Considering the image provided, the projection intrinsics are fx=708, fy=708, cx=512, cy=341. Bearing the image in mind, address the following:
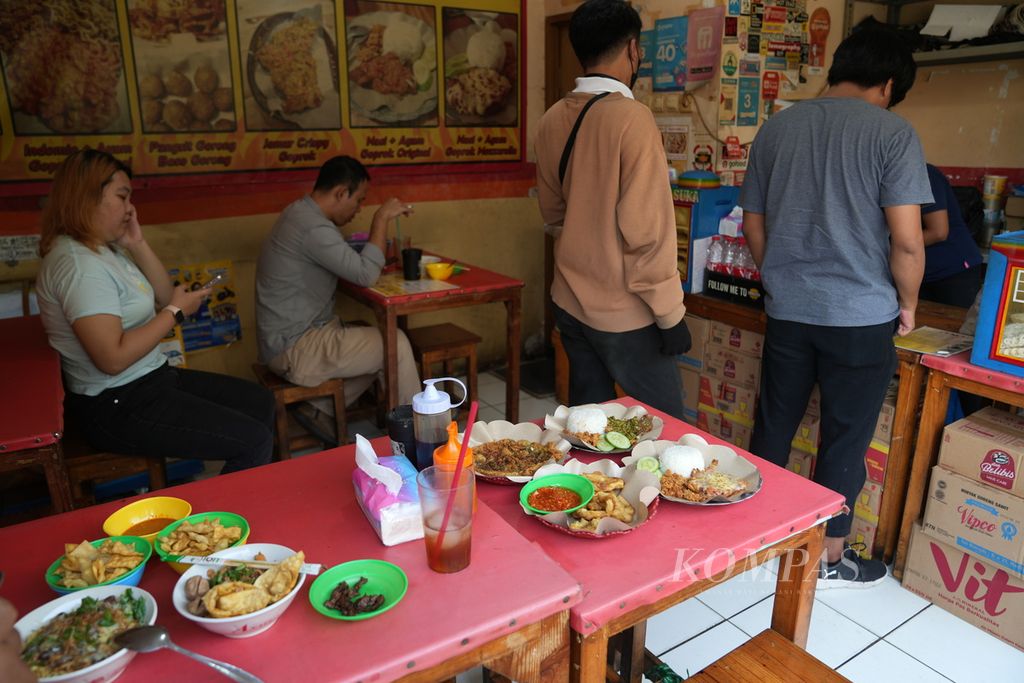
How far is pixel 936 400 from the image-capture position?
2.13 m

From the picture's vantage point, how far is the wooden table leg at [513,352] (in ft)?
10.7

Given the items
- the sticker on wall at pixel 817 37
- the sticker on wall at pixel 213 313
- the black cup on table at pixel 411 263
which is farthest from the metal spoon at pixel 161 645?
the sticker on wall at pixel 817 37

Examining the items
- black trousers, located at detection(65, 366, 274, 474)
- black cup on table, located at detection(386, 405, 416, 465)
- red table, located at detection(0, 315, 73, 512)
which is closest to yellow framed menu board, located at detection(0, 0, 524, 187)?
red table, located at detection(0, 315, 73, 512)

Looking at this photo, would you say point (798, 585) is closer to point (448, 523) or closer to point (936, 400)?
point (448, 523)

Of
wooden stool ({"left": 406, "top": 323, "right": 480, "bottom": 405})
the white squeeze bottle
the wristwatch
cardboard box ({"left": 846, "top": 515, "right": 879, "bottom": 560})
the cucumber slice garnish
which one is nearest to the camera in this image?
the white squeeze bottle

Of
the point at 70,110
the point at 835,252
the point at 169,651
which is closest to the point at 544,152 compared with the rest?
the point at 835,252

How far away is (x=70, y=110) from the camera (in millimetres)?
3156

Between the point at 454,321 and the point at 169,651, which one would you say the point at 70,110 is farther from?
the point at 169,651

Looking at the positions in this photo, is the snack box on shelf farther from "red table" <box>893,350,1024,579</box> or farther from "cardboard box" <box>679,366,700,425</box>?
"cardboard box" <box>679,366,700,425</box>

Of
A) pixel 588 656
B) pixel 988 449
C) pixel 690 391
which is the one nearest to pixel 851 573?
pixel 988 449

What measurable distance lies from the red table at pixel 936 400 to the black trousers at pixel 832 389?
15 cm

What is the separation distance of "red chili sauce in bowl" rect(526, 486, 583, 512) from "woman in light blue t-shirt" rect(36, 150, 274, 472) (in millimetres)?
1342

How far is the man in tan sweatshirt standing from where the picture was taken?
1947 mm

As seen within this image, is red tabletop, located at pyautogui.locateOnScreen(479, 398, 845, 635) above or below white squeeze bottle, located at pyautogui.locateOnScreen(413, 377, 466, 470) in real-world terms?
below
